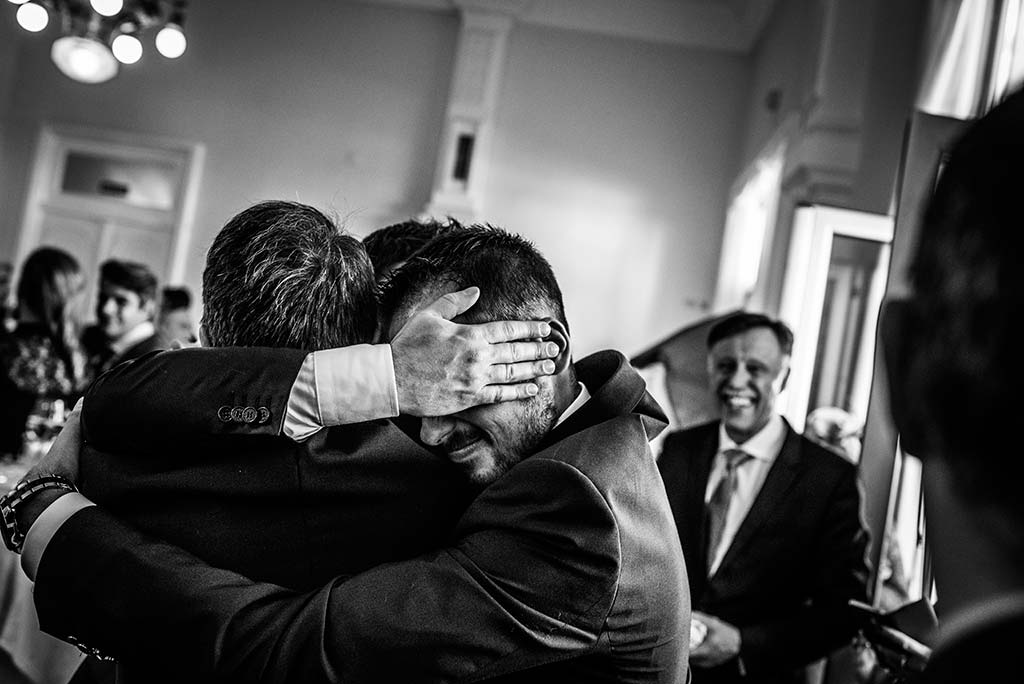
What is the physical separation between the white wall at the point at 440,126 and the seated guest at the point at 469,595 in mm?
7668

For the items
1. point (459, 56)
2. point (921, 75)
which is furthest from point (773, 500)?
point (459, 56)

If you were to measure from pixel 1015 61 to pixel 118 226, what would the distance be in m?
7.93

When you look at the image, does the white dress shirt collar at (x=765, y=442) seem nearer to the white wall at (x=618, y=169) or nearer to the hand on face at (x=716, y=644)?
the hand on face at (x=716, y=644)

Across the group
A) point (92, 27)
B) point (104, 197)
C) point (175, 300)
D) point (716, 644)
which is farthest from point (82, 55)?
point (716, 644)

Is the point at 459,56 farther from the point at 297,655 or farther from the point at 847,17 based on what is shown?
the point at 297,655

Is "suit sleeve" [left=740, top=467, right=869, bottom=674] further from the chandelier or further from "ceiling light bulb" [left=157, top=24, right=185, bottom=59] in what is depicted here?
"ceiling light bulb" [left=157, top=24, right=185, bottom=59]

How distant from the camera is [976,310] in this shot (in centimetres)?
50

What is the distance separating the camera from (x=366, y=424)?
1.27 metres

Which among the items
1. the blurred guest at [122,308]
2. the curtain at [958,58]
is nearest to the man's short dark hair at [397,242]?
the curtain at [958,58]

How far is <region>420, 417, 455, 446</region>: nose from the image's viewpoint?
1321 millimetres

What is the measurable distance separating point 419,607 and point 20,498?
0.58 m

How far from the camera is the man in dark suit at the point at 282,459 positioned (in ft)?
3.98

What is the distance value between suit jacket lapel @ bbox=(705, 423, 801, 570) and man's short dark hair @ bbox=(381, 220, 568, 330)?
1.51 meters

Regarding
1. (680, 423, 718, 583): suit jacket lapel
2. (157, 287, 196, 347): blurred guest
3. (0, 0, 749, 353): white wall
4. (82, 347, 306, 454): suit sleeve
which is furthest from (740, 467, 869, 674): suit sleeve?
(0, 0, 749, 353): white wall
